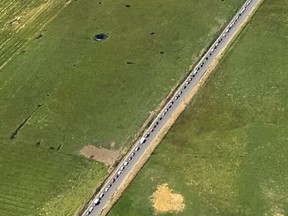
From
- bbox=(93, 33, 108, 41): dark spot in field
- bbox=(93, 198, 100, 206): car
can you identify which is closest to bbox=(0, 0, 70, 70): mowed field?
bbox=(93, 33, 108, 41): dark spot in field

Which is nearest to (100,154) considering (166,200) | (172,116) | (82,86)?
(172,116)

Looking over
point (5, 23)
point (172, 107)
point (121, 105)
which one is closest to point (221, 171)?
point (172, 107)

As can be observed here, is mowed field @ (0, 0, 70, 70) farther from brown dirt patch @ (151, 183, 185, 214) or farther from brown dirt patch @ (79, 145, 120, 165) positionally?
brown dirt patch @ (151, 183, 185, 214)

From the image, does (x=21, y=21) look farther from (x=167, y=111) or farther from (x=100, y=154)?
(x=100, y=154)

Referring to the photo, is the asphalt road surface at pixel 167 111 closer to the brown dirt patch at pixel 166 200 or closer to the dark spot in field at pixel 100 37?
the brown dirt patch at pixel 166 200

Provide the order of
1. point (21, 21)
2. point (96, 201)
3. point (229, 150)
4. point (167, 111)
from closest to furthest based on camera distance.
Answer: point (96, 201) < point (229, 150) < point (167, 111) < point (21, 21)

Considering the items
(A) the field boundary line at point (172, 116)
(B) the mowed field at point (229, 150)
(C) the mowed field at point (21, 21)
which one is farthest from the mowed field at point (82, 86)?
(B) the mowed field at point (229, 150)
